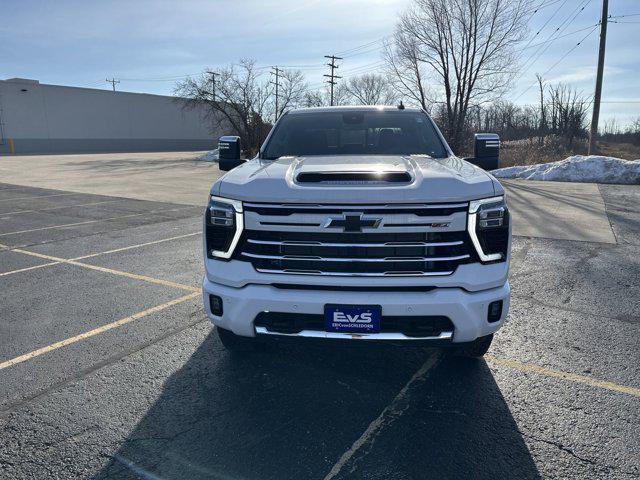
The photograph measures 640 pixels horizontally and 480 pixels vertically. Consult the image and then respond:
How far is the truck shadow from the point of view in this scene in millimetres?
2449

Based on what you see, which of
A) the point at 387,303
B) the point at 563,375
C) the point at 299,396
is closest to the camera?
the point at 387,303

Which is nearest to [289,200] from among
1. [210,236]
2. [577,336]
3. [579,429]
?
[210,236]

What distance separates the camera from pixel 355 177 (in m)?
3.01

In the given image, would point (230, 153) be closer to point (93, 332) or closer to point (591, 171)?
point (93, 332)

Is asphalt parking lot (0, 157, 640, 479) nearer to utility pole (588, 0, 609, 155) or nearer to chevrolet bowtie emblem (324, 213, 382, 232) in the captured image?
chevrolet bowtie emblem (324, 213, 382, 232)

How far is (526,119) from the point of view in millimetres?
67938

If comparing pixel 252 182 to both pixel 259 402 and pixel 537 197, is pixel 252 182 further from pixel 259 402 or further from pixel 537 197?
pixel 537 197

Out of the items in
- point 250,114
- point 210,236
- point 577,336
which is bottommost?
point 577,336

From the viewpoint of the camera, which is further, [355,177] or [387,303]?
[355,177]

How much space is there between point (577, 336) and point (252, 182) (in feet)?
10.5

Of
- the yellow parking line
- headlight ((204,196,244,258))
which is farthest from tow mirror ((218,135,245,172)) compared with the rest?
the yellow parking line

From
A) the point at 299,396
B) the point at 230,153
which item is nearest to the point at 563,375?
the point at 299,396

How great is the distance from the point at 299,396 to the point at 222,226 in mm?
1252

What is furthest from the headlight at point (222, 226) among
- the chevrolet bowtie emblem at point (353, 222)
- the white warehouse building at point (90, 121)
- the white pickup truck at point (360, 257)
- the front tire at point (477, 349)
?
the white warehouse building at point (90, 121)
